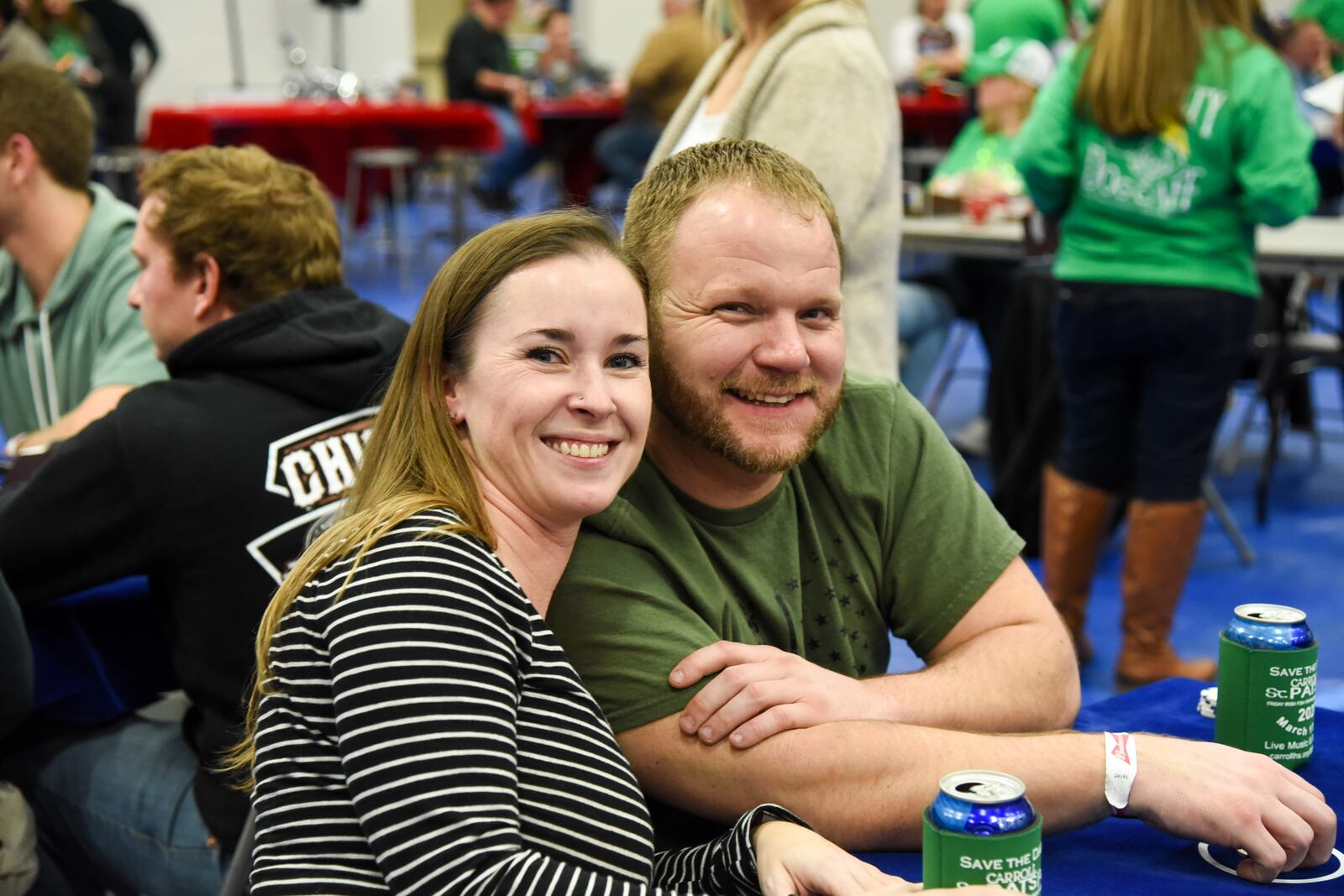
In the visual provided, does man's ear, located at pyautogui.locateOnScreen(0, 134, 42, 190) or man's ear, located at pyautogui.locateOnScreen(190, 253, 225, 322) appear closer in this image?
man's ear, located at pyautogui.locateOnScreen(190, 253, 225, 322)

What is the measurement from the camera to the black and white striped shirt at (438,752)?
1.00m

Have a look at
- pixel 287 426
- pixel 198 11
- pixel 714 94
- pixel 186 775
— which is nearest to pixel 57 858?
pixel 186 775

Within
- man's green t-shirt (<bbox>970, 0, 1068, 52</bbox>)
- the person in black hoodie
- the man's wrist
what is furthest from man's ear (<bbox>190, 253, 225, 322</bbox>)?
man's green t-shirt (<bbox>970, 0, 1068, 52</bbox>)

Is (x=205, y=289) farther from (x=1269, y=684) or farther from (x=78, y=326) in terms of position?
(x=1269, y=684)

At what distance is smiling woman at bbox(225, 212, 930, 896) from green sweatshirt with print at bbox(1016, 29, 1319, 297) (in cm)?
218

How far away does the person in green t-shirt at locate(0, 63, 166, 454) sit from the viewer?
2650mm

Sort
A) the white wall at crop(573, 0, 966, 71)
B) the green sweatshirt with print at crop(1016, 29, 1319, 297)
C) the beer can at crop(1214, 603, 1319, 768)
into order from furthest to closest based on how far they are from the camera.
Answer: the white wall at crop(573, 0, 966, 71) < the green sweatshirt with print at crop(1016, 29, 1319, 297) < the beer can at crop(1214, 603, 1319, 768)

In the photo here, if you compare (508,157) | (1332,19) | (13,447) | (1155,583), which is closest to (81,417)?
(13,447)

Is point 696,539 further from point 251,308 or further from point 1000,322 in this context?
point 1000,322

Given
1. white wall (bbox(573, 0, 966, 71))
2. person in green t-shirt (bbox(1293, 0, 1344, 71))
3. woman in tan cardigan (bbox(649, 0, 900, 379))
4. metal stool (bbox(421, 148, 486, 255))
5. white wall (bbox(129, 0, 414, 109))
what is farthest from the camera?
white wall (bbox(573, 0, 966, 71))

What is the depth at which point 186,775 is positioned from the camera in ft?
6.19

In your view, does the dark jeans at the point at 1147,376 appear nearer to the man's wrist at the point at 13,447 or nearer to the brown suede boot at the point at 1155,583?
the brown suede boot at the point at 1155,583

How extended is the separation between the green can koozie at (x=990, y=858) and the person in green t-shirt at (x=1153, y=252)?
7.81 ft

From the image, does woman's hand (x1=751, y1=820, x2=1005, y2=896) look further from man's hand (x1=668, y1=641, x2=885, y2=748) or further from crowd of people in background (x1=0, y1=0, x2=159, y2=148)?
crowd of people in background (x1=0, y1=0, x2=159, y2=148)
